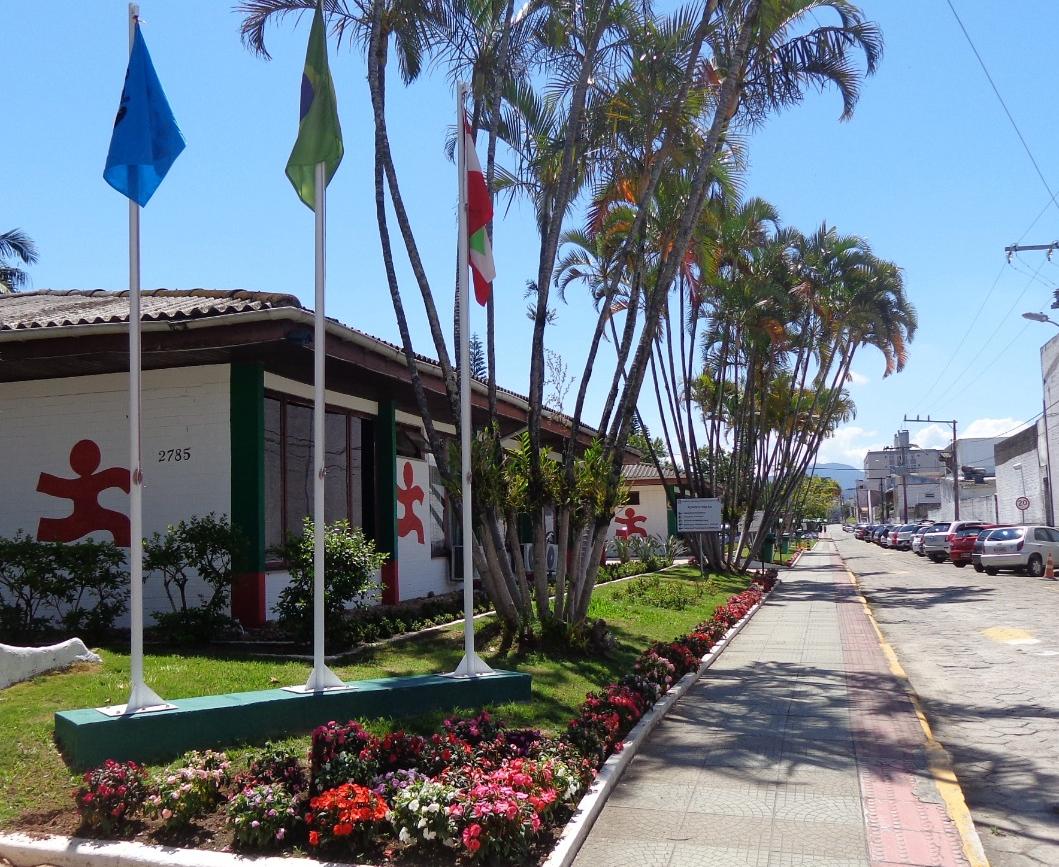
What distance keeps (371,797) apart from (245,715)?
168cm

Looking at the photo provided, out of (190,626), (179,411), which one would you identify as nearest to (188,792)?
(190,626)

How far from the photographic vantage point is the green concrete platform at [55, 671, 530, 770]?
19.3 feet

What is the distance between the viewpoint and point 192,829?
5.24 meters

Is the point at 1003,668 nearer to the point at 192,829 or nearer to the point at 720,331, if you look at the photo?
the point at 192,829

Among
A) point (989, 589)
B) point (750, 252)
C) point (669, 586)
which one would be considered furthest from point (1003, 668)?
point (750, 252)

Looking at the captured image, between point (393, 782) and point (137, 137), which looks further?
point (137, 137)

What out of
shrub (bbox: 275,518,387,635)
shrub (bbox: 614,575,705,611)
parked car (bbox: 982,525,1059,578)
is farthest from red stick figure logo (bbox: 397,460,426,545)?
parked car (bbox: 982,525,1059,578)

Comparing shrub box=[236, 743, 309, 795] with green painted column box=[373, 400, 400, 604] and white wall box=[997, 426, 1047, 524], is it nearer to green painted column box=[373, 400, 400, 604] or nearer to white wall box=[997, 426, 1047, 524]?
green painted column box=[373, 400, 400, 604]

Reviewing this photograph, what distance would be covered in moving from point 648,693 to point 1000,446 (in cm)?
5198

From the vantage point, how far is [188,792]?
5238mm

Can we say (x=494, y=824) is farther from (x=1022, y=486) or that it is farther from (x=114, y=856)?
(x=1022, y=486)

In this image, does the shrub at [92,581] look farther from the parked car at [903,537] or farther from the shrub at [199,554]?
the parked car at [903,537]

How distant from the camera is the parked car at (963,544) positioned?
36.0 metres

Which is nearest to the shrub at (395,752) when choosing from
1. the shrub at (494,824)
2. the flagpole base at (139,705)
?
the shrub at (494,824)
